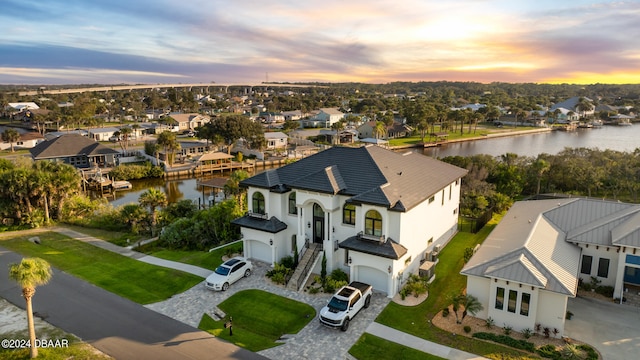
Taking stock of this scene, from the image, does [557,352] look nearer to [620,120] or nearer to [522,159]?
[522,159]

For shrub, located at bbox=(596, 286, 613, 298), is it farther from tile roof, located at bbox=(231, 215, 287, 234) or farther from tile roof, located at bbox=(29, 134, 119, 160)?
tile roof, located at bbox=(29, 134, 119, 160)

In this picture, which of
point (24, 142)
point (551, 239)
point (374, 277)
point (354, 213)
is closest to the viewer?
point (551, 239)

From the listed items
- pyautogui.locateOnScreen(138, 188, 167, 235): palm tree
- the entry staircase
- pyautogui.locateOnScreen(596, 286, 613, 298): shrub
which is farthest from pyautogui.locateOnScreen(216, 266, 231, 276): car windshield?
pyautogui.locateOnScreen(596, 286, 613, 298): shrub

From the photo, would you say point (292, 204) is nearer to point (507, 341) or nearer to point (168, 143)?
point (507, 341)

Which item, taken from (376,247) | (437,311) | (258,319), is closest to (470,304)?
(437,311)

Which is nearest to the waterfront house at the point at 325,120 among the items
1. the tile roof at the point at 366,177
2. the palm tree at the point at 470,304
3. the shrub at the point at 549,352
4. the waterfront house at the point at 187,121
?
the waterfront house at the point at 187,121

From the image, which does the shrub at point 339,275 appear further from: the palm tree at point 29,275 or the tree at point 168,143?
the tree at point 168,143

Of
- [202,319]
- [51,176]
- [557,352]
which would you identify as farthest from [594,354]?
[51,176]

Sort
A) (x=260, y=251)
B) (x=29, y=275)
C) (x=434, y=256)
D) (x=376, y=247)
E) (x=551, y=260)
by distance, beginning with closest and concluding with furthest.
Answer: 1. (x=29, y=275)
2. (x=551, y=260)
3. (x=376, y=247)
4. (x=434, y=256)
5. (x=260, y=251)
